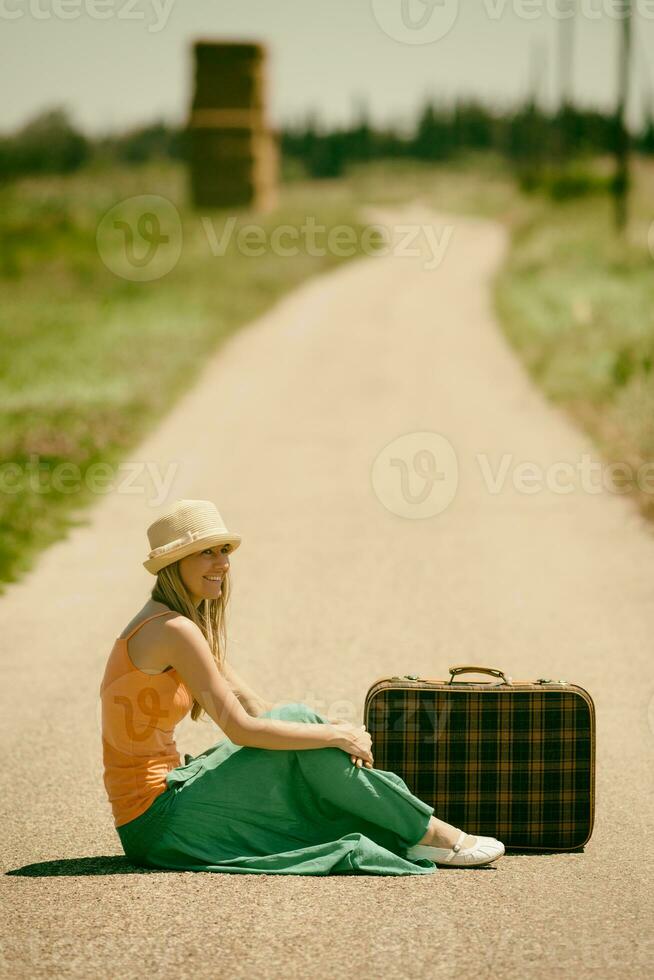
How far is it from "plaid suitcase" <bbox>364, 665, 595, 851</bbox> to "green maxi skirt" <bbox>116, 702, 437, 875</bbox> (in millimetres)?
372

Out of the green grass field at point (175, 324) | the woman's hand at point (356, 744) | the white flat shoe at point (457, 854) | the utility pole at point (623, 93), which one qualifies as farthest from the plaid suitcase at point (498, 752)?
the utility pole at point (623, 93)

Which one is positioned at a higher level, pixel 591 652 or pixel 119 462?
pixel 591 652

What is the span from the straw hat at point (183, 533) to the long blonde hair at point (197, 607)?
0.05 metres

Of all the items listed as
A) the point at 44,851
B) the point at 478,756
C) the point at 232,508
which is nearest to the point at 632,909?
the point at 478,756

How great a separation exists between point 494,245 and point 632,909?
1217 inches

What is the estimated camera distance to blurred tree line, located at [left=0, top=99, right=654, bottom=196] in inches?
2352

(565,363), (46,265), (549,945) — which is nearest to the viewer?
(549,945)

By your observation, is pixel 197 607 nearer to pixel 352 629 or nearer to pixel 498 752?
pixel 498 752

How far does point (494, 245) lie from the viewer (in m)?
33.6

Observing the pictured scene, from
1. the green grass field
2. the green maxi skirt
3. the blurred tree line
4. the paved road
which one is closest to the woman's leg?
the green maxi skirt

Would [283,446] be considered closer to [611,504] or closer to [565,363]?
[611,504]

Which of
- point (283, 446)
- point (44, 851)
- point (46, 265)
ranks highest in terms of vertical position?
point (44, 851)

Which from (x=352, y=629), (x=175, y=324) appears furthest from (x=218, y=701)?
(x=175, y=324)

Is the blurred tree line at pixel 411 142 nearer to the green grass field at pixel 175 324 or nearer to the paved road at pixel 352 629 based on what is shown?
the green grass field at pixel 175 324
